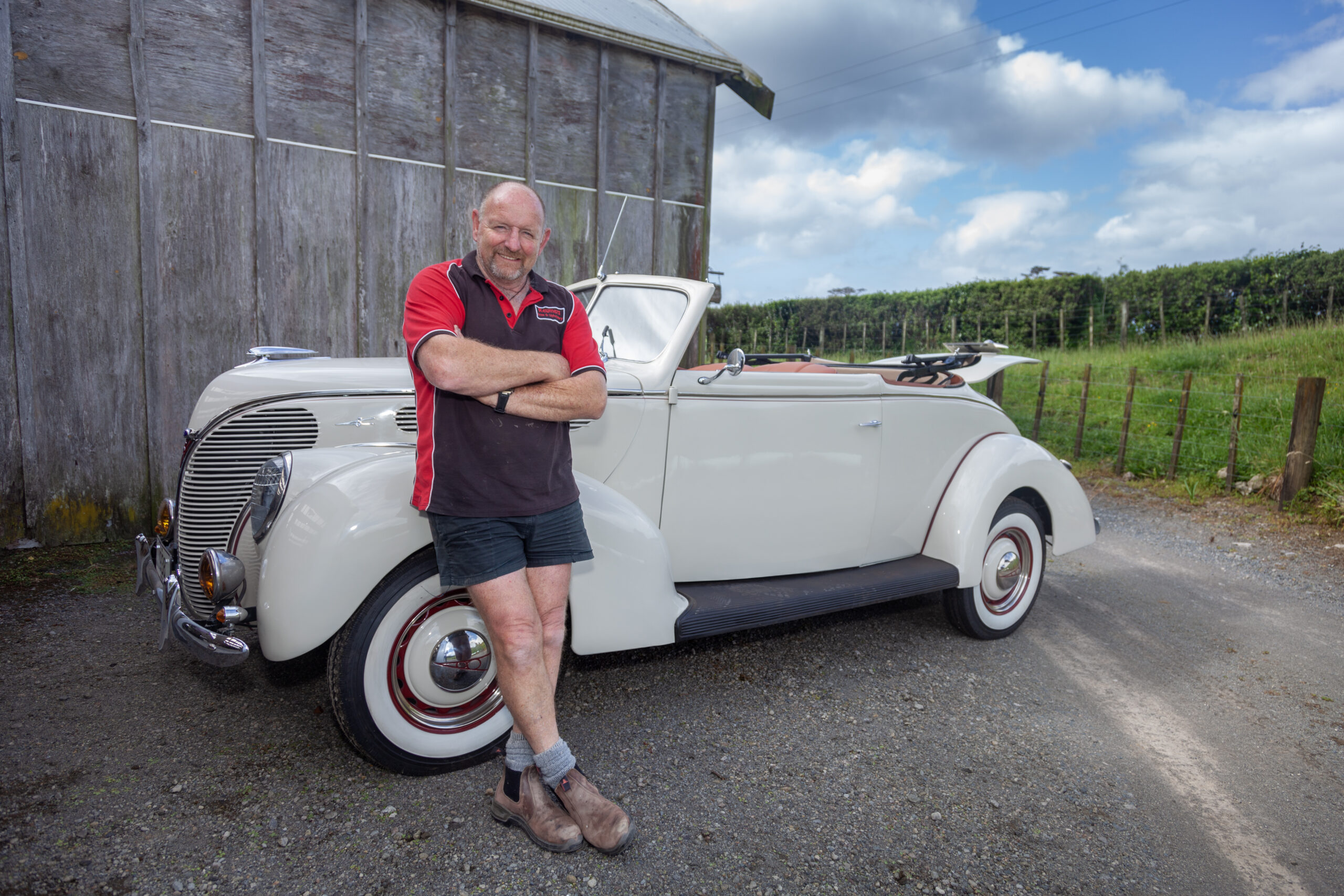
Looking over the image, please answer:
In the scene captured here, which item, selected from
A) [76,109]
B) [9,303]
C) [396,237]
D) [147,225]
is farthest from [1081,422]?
[9,303]

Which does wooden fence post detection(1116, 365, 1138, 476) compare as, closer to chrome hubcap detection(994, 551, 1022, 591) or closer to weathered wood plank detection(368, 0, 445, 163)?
chrome hubcap detection(994, 551, 1022, 591)

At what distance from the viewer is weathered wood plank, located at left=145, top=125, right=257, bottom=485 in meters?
5.13

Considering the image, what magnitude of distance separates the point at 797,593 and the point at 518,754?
1420mm

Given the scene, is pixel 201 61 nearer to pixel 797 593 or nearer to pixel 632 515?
pixel 632 515

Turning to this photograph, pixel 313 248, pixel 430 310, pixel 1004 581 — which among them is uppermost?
pixel 313 248

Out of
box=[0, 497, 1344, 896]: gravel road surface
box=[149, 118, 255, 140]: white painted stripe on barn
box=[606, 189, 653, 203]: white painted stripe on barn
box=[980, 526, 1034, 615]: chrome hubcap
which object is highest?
box=[606, 189, 653, 203]: white painted stripe on barn

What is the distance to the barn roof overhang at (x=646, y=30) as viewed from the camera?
6.05 meters

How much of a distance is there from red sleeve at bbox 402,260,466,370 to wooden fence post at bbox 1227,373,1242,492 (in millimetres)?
8061

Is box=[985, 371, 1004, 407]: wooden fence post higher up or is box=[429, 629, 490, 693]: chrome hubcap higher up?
box=[985, 371, 1004, 407]: wooden fence post

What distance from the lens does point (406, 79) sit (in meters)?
5.75

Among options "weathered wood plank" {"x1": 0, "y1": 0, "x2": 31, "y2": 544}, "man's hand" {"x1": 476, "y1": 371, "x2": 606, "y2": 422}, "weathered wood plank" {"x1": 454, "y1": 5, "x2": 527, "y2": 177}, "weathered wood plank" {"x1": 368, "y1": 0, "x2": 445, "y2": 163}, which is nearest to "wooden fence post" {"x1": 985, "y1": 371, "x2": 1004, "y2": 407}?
"weathered wood plank" {"x1": 454, "y1": 5, "x2": 527, "y2": 177}

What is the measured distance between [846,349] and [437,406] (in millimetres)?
21641

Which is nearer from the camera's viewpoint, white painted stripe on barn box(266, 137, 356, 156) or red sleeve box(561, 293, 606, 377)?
red sleeve box(561, 293, 606, 377)

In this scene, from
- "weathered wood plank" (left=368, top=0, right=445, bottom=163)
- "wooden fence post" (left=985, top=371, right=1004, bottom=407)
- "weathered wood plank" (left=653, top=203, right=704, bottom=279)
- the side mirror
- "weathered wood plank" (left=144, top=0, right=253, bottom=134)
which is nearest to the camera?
the side mirror
